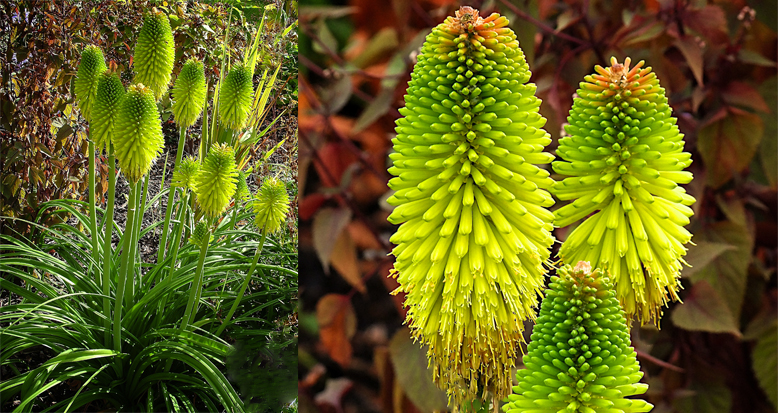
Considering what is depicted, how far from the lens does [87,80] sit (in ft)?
4.34

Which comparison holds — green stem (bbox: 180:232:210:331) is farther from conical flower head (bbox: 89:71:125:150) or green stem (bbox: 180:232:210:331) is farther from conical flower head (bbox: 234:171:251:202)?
conical flower head (bbox: 89:71:125:150)

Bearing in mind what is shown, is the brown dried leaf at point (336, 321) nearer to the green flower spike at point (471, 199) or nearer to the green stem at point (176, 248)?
the green stem at point (176, 248)

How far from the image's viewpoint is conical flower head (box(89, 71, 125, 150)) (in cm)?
120

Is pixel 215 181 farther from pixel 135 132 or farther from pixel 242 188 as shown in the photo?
pixel 242 188

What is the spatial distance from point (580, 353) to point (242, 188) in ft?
4.02

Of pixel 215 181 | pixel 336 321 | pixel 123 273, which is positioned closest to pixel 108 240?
pixel 123 273

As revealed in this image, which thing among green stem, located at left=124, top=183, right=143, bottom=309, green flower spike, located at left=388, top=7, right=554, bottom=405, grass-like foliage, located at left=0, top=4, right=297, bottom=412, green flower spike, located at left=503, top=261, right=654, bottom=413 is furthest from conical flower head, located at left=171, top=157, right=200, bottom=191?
green flower spike, located at left=503, top=261, right=654, bottom=413

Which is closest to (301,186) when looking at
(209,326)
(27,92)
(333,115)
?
(333,115)

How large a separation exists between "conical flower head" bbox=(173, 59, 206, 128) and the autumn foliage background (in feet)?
1.01

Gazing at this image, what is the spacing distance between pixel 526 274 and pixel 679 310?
66cm

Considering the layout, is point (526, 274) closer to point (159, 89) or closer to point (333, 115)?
point (333, 115)

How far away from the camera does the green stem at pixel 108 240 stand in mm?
1132

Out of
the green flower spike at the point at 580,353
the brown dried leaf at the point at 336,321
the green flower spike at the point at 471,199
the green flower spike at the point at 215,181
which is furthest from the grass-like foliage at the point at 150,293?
the green flower spike at the point at 580,353

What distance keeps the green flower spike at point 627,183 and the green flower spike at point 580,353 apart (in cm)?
9
